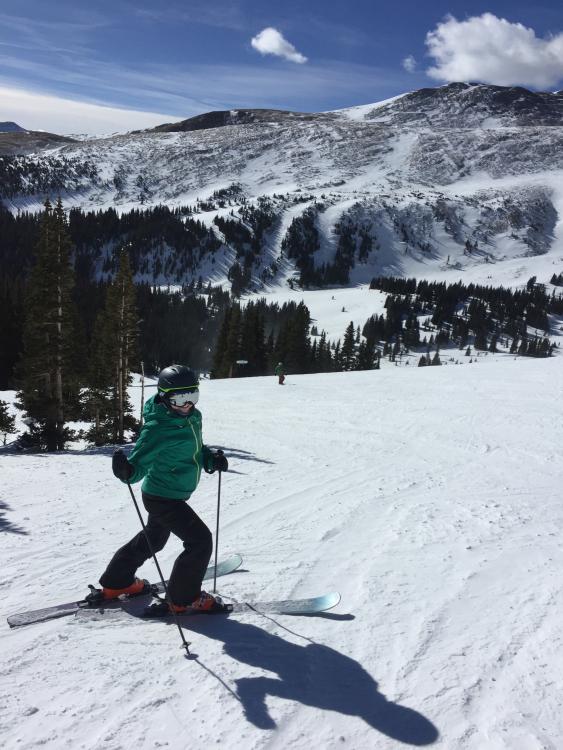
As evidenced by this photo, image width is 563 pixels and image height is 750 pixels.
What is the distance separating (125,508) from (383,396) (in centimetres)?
1771

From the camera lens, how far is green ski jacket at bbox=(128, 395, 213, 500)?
15.1ft

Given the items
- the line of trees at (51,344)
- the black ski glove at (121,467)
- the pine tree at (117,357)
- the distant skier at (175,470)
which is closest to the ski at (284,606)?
the distant skier at (175,470)

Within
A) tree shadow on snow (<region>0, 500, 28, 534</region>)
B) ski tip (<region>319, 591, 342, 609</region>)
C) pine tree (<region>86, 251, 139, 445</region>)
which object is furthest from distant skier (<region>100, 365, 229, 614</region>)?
pine tree (<region>86, 251, 139, 445</region>)

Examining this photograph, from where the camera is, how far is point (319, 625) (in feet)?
15.5

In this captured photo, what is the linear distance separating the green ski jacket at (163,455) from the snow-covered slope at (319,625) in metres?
1.31

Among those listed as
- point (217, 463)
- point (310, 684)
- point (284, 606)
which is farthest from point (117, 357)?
point (310, 684)

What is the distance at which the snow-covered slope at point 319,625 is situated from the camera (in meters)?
3.39

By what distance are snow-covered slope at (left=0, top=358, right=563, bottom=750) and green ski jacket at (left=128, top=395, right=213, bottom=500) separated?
131 centimetres

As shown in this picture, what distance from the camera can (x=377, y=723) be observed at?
343cm

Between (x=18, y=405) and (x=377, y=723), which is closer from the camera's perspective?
(x=377, y=723)

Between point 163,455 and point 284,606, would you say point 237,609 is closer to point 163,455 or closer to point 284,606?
point 284,606

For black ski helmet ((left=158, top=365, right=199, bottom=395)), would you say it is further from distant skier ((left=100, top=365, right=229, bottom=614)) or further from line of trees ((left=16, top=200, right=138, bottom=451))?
line of trees ((left=16, top=200, right=138, bottom=451))

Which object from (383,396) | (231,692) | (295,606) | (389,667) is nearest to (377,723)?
(389,667)

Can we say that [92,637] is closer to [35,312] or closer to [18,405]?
[35,312]
